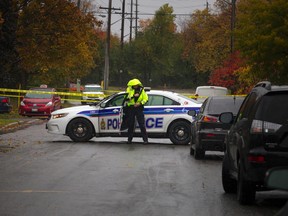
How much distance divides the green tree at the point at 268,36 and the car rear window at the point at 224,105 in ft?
24.1

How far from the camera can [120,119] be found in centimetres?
1916


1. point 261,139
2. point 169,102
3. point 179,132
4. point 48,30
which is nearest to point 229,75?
point 48,30

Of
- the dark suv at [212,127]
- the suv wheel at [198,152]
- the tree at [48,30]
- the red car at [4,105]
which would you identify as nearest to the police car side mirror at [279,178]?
the dark suv at [212,127]

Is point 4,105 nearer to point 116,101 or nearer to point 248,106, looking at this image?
point 116,101

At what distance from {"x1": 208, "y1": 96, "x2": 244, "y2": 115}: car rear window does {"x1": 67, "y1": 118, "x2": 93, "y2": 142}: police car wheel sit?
16.8 feet

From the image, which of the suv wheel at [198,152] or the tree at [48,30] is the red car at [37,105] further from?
the suv wheel at [198,152]

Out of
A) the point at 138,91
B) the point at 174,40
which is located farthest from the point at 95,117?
the point at 174,40

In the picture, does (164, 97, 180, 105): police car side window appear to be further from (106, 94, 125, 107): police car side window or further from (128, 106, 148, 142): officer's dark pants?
(106, 94, 125, 107): police car side window

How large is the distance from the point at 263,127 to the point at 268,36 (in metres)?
15.0

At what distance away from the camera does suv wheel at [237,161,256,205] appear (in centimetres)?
837

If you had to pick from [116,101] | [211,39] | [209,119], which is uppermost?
[211,39]

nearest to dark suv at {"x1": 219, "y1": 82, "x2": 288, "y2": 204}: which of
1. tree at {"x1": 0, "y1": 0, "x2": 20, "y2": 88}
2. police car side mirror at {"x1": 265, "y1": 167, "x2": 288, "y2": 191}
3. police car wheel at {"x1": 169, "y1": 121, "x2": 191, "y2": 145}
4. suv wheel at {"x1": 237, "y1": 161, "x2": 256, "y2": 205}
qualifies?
suv wheel at {"x1": 237, "y1": 161, "x2": 256, "y2": 205}

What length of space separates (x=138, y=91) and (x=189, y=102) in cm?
172

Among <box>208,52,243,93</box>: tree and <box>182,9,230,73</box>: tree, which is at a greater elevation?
<box>182,9,230,73</box>: tree
